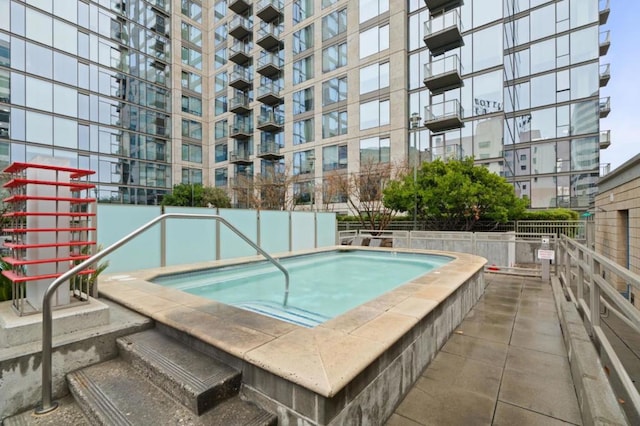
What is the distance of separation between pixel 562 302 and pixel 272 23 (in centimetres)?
2781

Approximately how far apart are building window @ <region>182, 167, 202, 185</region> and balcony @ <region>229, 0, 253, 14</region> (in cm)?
1456

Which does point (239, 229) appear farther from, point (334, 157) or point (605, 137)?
point (605, 137)

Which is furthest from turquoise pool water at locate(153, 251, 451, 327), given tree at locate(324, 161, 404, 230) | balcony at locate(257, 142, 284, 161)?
balcony at locate(257, 142, 284, 161)

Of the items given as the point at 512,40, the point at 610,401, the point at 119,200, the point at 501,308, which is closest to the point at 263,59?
the point at 119,200

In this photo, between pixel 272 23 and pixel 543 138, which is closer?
pixel 543 138

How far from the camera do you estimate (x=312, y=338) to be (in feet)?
7.38

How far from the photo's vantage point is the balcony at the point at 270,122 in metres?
24.8

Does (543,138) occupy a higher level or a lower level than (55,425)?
higher

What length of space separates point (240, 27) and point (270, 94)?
7.23 meters

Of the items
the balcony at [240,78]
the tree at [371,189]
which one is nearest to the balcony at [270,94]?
the balcony at [240,78]

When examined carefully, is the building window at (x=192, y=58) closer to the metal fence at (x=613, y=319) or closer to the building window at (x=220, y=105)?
the building window at (x=220, y=105)

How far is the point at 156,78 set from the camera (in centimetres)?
2598

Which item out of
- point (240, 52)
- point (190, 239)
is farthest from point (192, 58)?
point (190, 239)

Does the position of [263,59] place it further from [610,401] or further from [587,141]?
[610,401]
